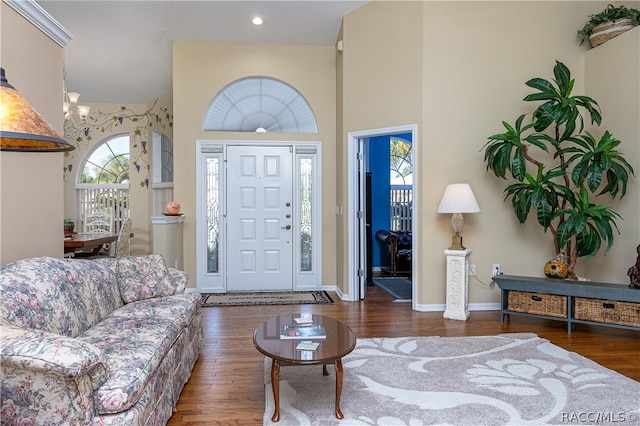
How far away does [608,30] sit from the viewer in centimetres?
443

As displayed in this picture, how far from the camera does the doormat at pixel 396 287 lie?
212 inches

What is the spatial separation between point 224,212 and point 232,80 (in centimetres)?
183

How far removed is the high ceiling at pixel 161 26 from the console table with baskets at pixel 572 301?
12.1 ft

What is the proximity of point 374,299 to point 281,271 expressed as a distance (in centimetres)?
138

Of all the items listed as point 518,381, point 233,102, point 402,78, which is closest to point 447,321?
point 518,381

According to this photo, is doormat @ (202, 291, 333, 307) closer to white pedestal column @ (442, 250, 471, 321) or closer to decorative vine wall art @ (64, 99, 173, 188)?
white pedestal column @ (442, 250, 471, 321)

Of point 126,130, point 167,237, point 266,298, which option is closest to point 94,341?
point 167,237

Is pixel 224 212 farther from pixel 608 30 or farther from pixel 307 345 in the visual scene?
pixel 608 30

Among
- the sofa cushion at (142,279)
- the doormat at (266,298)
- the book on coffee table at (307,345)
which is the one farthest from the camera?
the doormat at (266,298)

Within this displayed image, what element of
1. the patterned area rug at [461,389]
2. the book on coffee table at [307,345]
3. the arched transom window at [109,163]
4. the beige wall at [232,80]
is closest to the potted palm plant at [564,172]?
the patterned area rug at [461,389]

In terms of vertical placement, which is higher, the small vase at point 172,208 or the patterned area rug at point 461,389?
the small vase at point 172,208

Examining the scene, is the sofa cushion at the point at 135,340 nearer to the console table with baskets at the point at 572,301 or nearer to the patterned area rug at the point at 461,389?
the patterned area rug at the point at 461,389

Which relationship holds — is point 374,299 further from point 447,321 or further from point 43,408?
point 43,408

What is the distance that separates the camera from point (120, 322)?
2.51m
